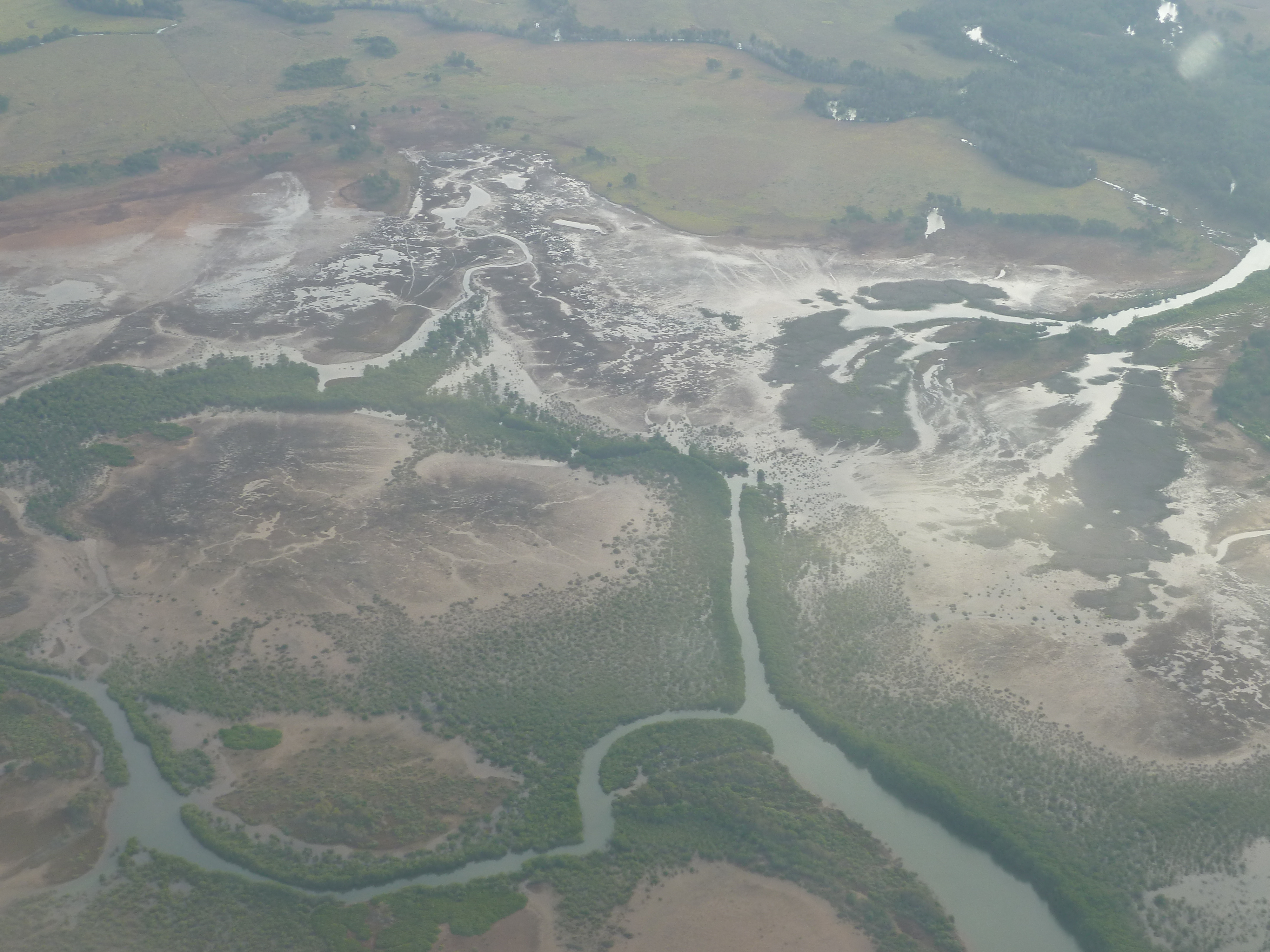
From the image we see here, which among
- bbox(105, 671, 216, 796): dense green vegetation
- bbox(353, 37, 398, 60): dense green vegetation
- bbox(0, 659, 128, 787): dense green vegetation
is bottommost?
bbox(0, 659, 128, 787): dense green vegetation

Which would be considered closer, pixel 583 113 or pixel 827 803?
pixel 827 803

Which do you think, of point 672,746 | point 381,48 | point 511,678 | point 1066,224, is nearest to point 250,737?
point 511,678

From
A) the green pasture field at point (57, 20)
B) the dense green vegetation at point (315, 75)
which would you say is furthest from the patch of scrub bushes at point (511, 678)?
the green pasture field at point (57, 20)

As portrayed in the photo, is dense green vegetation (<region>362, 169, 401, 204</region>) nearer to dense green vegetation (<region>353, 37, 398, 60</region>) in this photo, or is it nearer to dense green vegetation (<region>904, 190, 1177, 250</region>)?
dense green vegetation (<region>353, 37, 398, 60</region>)

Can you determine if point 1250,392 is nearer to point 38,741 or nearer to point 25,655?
point 38,741

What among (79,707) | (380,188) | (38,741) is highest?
(380,188)

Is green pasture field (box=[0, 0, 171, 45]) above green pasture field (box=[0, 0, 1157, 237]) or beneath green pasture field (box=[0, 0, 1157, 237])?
above

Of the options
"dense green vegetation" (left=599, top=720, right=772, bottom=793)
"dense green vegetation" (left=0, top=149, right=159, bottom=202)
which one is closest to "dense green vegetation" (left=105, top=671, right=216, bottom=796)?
"dense green vegetation" (left=599, top=720, right=772, bottom=793)
